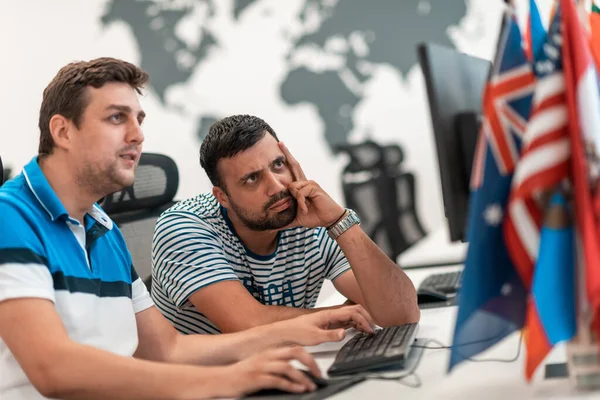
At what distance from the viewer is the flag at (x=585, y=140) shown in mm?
863

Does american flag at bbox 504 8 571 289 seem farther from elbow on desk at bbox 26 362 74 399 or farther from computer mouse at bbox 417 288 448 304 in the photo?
computer mouse at bbox 417 288 448 304

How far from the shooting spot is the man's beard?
1733 mm

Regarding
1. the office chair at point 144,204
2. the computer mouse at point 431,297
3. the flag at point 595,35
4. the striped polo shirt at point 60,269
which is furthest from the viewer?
the office chair at point 144,204

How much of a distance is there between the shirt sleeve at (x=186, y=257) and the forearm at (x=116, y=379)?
0.55 m

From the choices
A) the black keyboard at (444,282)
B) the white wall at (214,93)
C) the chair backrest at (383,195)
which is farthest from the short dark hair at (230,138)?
the white wall at (214,93)

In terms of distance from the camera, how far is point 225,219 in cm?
182

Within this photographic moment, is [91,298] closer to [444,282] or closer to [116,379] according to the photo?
[116,379]

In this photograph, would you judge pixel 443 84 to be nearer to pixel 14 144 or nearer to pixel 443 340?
pixel 443 340

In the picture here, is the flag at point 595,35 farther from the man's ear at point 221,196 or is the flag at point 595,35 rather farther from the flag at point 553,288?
the man's ear at point 221,196

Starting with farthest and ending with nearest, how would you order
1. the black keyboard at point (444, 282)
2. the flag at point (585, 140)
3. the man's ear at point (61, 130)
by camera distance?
the black keyboard at point (444, 282) < the man's ear at point (61, 130) < the flag at point (585, 140)

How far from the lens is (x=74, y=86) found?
4.42ft

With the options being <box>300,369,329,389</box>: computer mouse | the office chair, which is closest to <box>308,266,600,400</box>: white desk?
<box>300,369,329,389</box>: computer mouse

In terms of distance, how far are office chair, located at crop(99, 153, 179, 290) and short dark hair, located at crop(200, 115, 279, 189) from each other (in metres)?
0.38

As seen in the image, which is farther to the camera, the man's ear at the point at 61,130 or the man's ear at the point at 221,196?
the man's ear at the point at 221,196
